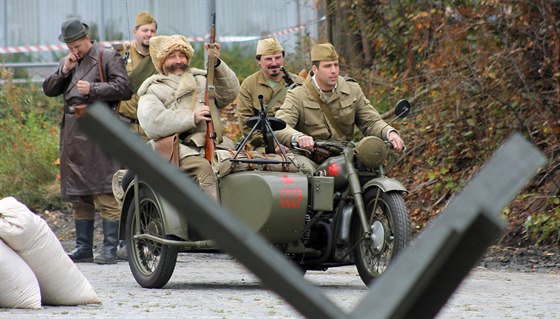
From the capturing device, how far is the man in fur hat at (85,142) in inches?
467

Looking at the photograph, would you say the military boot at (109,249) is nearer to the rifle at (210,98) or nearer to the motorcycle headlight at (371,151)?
the rifle at (210,98)

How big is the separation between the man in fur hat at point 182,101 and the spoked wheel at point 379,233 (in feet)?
3.58

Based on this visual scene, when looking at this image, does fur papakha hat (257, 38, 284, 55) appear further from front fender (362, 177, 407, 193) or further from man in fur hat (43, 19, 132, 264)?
front fender (362, 177, 407, 193)

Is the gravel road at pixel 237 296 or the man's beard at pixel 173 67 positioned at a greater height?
the man's beard at pixel 173 67

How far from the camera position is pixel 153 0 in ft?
68.4

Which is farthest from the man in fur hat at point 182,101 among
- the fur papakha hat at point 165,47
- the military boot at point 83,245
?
the military boot at point 83,245

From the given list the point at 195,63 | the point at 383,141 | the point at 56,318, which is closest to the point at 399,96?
the point at 195,63

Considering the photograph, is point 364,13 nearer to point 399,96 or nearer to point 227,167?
point 399,96

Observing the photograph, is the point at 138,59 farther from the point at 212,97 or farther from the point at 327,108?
the point at 327,108

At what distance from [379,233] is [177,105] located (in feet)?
6.06

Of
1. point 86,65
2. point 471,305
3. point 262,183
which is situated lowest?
point 471,305

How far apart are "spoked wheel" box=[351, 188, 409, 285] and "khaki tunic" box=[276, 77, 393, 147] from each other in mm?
853

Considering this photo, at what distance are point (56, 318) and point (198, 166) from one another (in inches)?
102

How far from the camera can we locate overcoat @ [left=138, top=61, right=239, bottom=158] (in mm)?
9523
